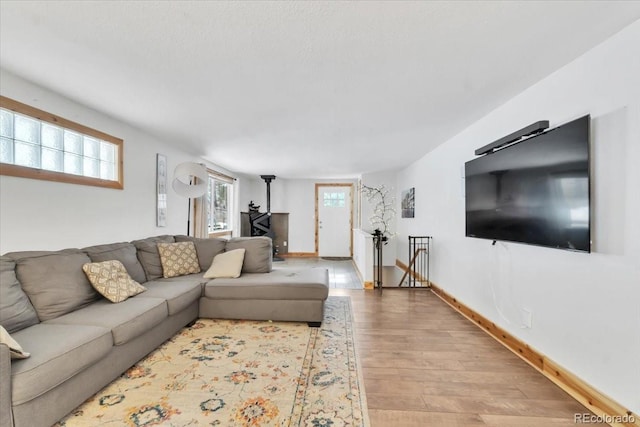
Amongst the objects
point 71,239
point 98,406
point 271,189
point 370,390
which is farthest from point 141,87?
point 271,189

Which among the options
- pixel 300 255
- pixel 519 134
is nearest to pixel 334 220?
pixel 300 255

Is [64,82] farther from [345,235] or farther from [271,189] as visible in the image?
[345,235]

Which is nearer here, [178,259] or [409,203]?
[178,259]

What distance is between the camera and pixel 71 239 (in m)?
2.59

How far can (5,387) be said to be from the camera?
1.29 m

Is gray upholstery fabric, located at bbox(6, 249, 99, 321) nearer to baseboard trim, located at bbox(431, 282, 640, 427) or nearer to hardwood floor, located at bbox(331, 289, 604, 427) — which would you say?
hardwood floor, located at bbox(331, 289, 604, 427)

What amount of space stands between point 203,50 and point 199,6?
0.39 metres

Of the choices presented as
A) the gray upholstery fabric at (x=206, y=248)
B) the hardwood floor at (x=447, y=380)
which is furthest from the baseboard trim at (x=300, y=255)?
the hardwood floor at (x=447, y=380)

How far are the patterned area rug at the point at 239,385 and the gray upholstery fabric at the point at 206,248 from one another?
3.07ft

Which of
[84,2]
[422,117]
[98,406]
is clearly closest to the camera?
[84,2]

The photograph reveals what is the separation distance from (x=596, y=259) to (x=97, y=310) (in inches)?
131

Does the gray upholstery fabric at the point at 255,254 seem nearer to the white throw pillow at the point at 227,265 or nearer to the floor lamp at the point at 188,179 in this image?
the white throw pillow at the point at 227,265

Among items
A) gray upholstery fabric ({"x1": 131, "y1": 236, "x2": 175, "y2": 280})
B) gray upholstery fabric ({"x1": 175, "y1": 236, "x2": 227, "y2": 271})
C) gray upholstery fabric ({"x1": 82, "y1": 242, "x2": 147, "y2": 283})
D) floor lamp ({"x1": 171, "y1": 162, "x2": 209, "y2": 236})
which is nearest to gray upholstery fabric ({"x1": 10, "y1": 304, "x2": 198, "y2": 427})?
gray upholstery fabric ({"x1": 82, "y1": 242, "x2": 147, "y2": 283})

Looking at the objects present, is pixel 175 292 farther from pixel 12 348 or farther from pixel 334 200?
pixel 334 200
